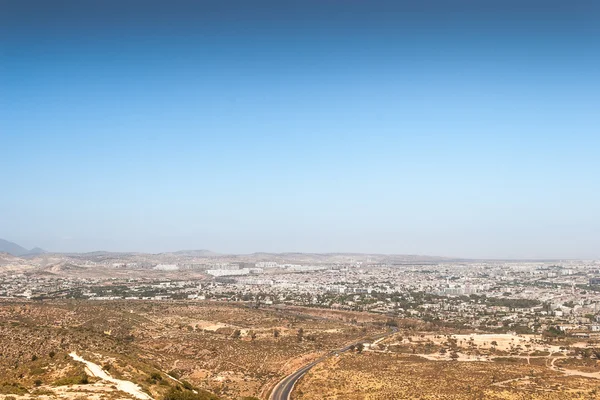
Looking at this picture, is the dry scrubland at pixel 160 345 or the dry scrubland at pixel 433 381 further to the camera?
the dry scrubland at pixel 433 381

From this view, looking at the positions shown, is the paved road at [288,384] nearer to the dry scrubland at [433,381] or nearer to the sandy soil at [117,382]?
the dry scrubland at [433,381]

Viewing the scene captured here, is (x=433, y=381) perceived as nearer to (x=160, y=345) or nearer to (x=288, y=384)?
(x=288, y=384)

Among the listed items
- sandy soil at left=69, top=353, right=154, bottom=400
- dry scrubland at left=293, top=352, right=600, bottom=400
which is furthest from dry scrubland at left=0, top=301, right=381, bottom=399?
dry scrubland at left=293, top=352, right=600, bottom=400

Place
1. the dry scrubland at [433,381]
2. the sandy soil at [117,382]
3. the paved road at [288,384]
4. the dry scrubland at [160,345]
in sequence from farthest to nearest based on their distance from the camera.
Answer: the paved road at [288,384], the dry scrubland at [433,381], the dry scrubland at [160,345], the sandy soil at [117,382]

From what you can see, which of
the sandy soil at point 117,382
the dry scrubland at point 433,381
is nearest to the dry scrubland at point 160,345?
the sandy soil at point 117,382

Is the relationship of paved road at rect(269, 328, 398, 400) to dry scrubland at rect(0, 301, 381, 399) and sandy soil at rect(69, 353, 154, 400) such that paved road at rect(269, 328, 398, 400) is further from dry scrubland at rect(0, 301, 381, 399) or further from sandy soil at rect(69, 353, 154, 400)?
sandy soil at rect(69, 353, 154, 400)

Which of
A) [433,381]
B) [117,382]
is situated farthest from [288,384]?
[117,382]
